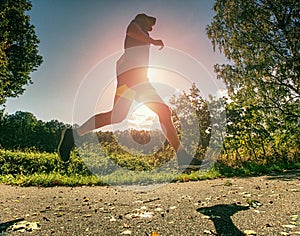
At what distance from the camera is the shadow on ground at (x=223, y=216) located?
107 inches

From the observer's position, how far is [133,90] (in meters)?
3.81

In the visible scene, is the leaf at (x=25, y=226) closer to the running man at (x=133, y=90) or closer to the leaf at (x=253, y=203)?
the running man at (x=133, y=90)

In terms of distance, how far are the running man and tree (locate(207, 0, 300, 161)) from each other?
845 cm

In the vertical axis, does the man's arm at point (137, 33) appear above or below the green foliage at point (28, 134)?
below

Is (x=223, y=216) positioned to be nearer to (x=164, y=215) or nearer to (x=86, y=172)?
(x=164, y=215)

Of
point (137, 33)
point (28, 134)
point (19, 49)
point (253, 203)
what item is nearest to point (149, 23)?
point (137, 33)

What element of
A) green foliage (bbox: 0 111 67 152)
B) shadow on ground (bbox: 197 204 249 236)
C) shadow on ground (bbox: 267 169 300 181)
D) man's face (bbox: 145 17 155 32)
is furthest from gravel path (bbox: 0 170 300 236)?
green foliage (bbox: 0 111 67 152)

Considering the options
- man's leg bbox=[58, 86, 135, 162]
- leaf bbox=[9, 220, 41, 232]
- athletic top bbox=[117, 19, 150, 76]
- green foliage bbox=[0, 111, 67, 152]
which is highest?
green foliage bbox=[0, 111, 67, 152]

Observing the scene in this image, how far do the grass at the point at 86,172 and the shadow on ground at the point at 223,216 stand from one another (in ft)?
12.9

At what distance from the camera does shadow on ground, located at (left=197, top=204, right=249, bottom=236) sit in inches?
107

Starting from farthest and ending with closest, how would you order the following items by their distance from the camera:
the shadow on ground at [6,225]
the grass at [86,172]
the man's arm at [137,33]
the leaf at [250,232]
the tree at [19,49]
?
the tree at [19,49], the grass at [86,172], the man's arm at [137,33], the shadow on ground at [6,225], the leaf at [250,232]

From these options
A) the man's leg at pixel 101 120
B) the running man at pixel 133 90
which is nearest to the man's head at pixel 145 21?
the running man at pixel 133 90

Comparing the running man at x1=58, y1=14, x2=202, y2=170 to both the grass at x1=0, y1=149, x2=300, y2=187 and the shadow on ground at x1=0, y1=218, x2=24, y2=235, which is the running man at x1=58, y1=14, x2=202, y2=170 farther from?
the grass at x1=0, y1=149, x2=300, y2=187

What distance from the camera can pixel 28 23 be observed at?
20891 mm
